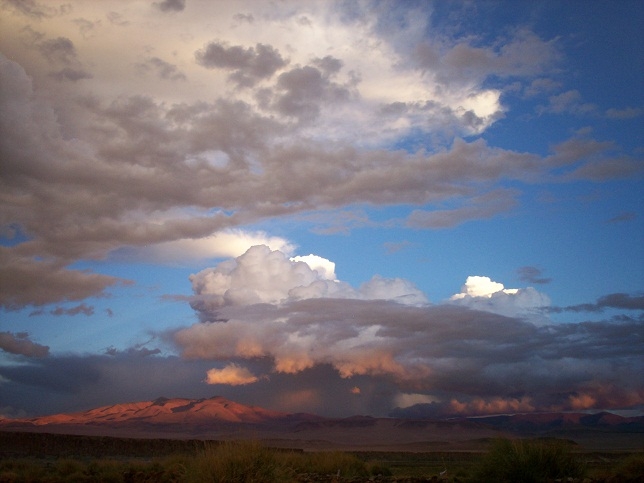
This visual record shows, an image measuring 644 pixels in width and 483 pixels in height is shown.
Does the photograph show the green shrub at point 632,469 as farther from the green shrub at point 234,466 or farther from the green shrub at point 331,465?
the green shrub at point 331,465

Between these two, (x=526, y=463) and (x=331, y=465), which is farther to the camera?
(x=331, y=465)

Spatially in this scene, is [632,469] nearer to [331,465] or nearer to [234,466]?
[234,466]

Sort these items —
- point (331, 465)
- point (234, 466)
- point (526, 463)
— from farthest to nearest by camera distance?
point (331, 465)
point (234, 466)
point (526, 463)

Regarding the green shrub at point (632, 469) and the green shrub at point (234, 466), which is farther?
the green shrub at point (234, 466)

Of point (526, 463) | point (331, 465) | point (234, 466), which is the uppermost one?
point (234, 466)

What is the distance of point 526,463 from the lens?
22328 mm

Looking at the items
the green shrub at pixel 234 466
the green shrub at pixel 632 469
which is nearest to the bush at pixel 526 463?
the green shrub at pixel 632 469

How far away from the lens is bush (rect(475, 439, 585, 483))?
2206 centimetres

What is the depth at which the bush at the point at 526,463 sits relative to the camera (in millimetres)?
22062

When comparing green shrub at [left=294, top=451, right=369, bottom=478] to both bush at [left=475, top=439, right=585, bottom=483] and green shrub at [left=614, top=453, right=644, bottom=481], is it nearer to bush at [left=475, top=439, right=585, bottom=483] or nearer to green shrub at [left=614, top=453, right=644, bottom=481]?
bush at [left=475, top=439, right=585, bottom=483]

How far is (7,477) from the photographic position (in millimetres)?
33781

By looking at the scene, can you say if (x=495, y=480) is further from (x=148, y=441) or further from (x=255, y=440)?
(x=148, y=441)

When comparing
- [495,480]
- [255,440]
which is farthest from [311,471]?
[495,480]

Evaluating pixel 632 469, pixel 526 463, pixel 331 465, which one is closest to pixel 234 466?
pixel 526 463
